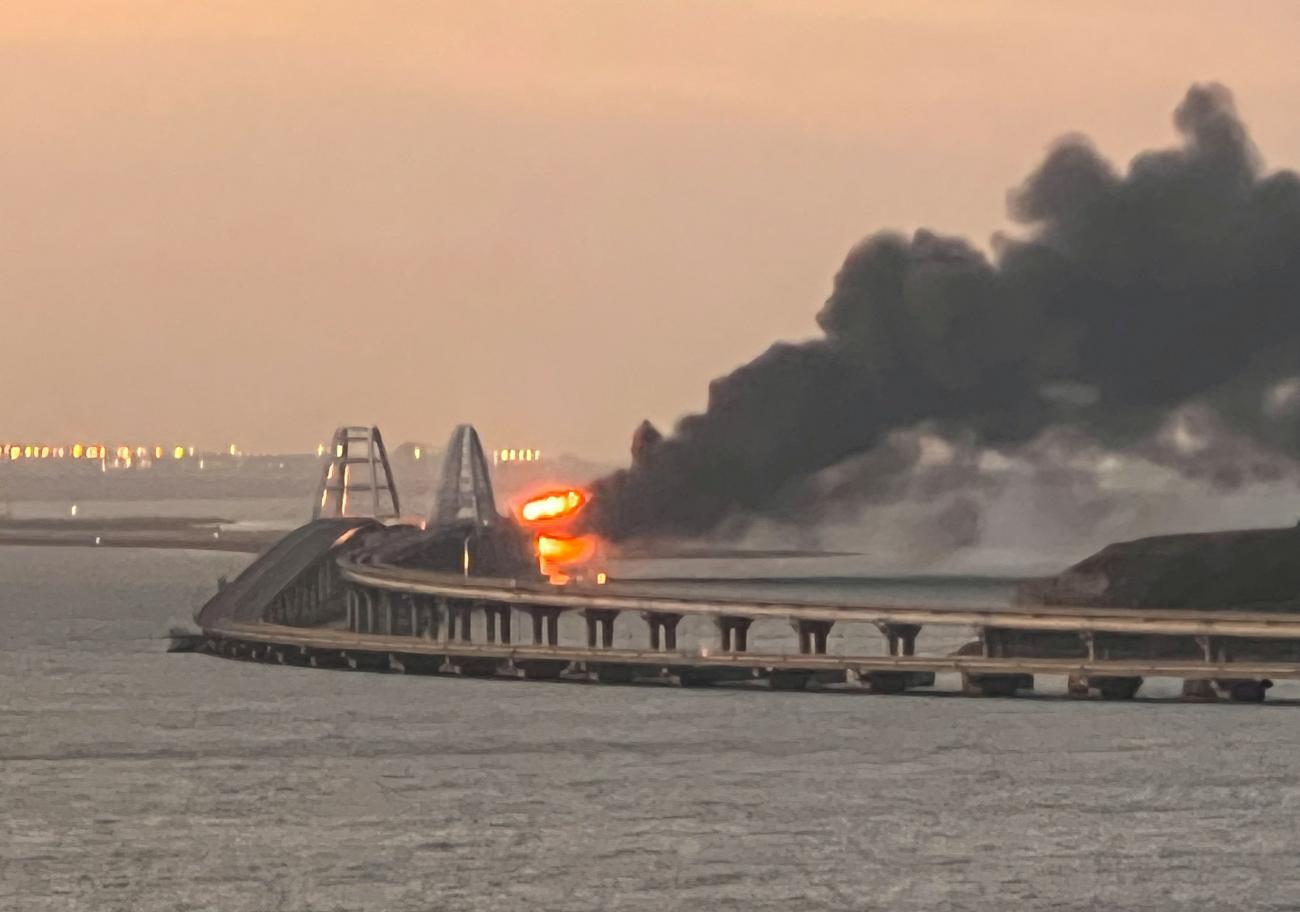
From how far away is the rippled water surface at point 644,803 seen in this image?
186ft

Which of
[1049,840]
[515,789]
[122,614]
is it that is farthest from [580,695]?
[122,614]

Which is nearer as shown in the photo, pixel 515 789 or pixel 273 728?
pixel 515 789

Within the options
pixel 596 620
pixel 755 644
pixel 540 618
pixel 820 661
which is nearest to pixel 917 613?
pixel 820 661

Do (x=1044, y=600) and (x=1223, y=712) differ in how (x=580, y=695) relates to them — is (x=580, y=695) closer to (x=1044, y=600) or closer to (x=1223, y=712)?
(x=1223, y=712)

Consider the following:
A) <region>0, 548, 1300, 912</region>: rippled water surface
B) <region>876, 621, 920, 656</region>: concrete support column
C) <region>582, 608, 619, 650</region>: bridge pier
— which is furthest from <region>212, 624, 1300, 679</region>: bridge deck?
<region>582, 608, 619, 650</region>: bridge pier

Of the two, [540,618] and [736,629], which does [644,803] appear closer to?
[736,629]

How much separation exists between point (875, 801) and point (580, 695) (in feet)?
125

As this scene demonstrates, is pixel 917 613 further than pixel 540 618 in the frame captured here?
No

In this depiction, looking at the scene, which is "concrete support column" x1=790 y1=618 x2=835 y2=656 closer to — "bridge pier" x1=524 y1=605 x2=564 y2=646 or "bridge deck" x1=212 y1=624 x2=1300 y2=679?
"bridge deck" x1=212 y1=624 x2=1300 y2=679

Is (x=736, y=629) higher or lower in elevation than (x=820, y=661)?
higher

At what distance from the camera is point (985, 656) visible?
9088cm

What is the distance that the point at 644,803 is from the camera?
70750 millimetres

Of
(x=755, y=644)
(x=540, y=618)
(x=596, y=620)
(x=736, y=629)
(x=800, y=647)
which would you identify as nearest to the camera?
(x=800, y=647)

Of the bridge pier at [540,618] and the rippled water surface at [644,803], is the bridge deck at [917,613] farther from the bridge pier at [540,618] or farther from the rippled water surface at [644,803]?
the rippled water surface at [644,803]
